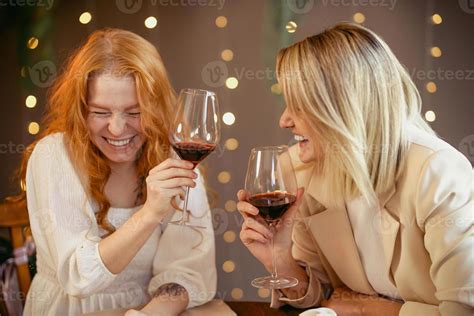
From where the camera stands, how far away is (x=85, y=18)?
9.20 feet

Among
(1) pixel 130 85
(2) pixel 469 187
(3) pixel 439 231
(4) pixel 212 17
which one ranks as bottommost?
(3) pixel 439 231

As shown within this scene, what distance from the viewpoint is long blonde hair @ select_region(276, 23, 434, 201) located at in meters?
1.76

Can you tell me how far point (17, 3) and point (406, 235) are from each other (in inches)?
74.2

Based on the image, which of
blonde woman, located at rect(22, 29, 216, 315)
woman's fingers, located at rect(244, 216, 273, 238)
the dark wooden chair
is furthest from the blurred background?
woman's fingers, located at rect(244, 216, 273, 238)

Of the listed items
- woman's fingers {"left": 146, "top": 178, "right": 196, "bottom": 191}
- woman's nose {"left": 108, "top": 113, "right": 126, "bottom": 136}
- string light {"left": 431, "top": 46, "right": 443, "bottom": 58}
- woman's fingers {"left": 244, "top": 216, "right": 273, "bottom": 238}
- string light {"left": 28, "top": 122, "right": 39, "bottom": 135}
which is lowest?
woman's fingers {"left": 244, "top": 216, "right": 273, "bottom": 238}

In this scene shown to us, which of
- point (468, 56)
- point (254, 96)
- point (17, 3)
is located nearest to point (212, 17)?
point (254, 96)

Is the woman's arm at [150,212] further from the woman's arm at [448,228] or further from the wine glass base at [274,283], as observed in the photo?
the woman's arm at [448,228]

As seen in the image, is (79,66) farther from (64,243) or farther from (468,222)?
(468,222)

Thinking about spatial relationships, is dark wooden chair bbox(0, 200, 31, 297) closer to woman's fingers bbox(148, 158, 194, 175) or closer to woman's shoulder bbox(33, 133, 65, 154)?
woman's shoulder bbox(33, 133, 65, 154)

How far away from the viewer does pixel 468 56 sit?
2887 millimetres

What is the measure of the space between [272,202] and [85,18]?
1.54m

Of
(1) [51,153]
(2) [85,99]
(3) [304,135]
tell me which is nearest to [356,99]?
(3) [304,135]

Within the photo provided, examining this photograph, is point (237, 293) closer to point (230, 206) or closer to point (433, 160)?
point (230, 206)

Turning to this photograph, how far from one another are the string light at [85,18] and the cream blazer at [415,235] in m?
1.28
